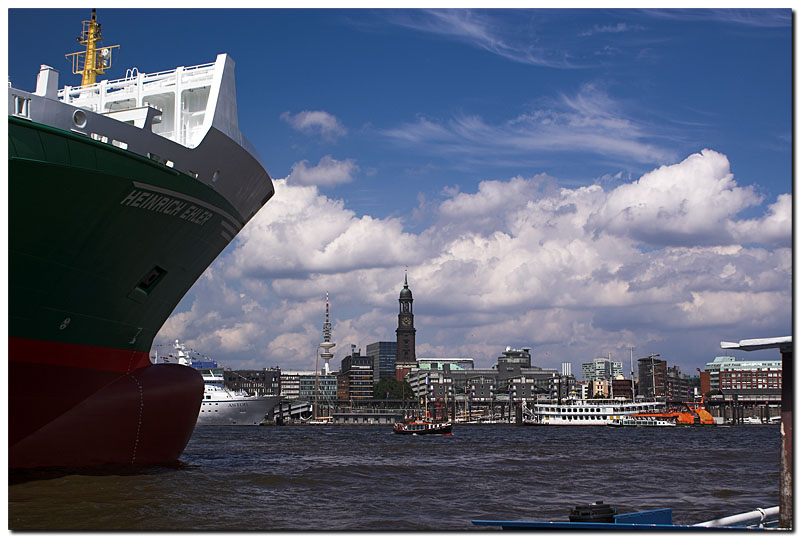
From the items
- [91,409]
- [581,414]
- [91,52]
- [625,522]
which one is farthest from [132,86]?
[581,414]

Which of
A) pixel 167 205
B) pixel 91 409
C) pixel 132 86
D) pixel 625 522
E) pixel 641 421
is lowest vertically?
pixel 641 421

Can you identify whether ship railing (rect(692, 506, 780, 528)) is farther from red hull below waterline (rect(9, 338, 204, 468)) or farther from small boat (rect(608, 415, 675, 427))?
small boat (rect(608, 415, 675, 427))

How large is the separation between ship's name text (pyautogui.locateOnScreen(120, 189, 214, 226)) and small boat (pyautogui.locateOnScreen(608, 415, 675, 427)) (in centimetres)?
10814

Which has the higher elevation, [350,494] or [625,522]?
[625,522]

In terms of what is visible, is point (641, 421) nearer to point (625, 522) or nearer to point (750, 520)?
point (750, 520)

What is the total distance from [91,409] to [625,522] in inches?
554

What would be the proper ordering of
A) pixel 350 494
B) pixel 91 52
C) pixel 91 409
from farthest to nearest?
pixel 91 52, pixel 350 494, pixel 91 409

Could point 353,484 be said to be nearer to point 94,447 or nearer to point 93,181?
point 94,447

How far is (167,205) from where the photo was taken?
64.6 feet

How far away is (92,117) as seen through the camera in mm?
16859

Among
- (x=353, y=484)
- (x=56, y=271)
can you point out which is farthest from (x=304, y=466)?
(x=56, y=271)

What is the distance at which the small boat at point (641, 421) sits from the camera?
393ft

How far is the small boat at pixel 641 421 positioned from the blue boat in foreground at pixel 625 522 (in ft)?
372

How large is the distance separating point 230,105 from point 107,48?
22.9ft
